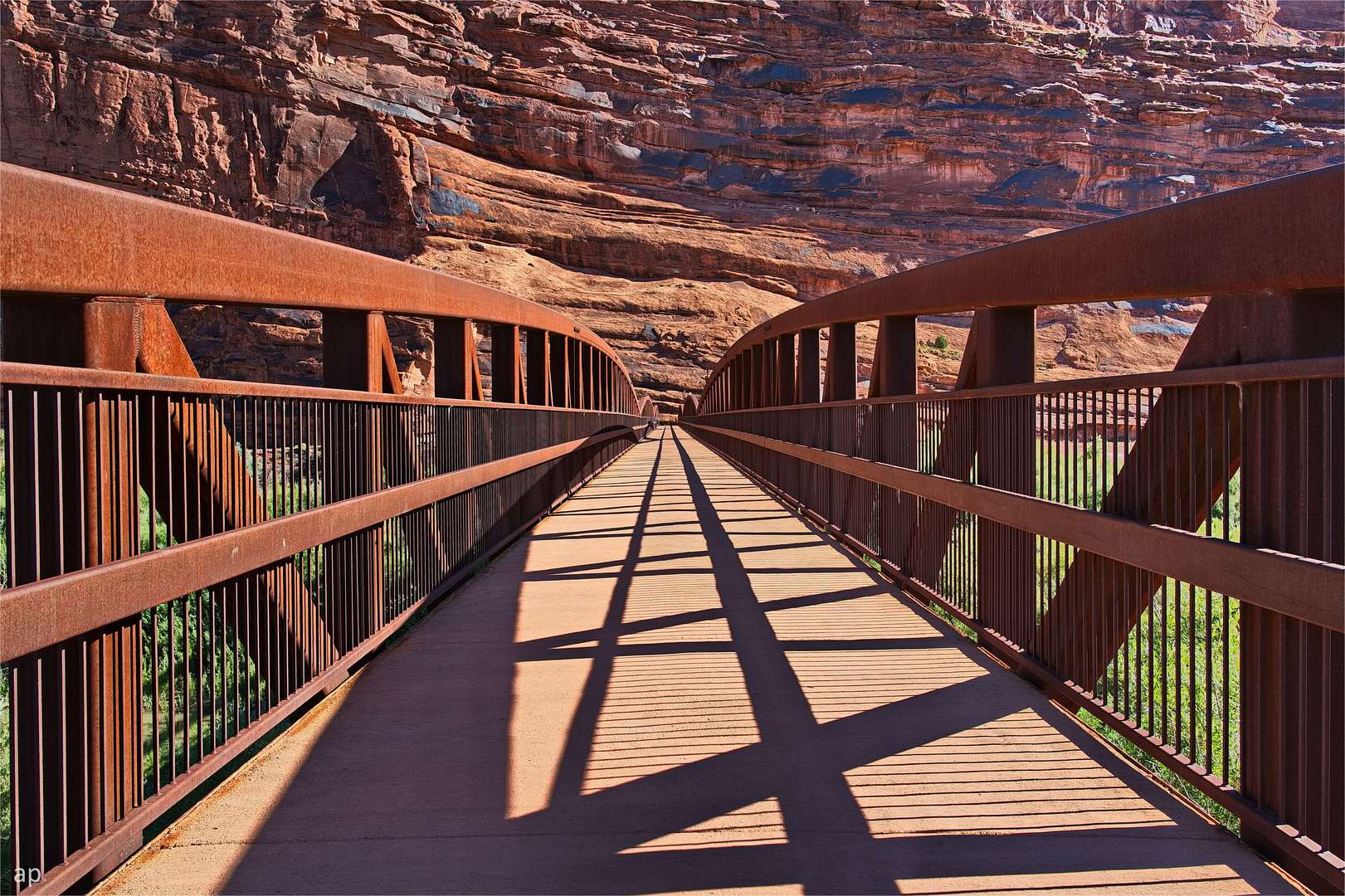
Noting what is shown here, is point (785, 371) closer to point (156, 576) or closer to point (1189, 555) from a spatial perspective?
point (1189, 555)

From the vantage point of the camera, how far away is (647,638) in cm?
568

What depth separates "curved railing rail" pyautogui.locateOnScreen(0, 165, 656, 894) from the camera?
249cm

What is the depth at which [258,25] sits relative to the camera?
56.8m

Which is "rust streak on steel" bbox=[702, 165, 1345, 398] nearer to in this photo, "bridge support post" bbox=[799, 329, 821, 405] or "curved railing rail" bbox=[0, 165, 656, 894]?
"curved railing rail" bbox=[0, 165, 656, 894]

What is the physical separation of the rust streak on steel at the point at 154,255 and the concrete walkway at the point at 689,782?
1.75m

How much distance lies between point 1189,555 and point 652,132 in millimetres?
71754

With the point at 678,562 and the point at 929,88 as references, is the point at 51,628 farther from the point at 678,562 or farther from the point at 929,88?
the point at 929,88

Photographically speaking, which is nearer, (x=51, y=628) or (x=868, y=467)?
(x=51, y=628)

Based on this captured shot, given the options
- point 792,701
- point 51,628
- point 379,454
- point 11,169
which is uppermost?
point 11,169

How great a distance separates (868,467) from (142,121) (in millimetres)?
57867

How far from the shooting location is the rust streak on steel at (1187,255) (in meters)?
2.74

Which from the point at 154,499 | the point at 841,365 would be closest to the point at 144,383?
the point at 154,499

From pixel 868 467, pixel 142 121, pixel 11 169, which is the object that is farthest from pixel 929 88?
pixel 11 169

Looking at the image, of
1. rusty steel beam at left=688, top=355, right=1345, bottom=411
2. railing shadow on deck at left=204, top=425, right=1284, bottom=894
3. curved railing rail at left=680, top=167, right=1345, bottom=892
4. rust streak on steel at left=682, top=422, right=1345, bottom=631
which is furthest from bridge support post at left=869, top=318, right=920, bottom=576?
rusty steel beam at left=688, top=355, right=1345, bottom=411
